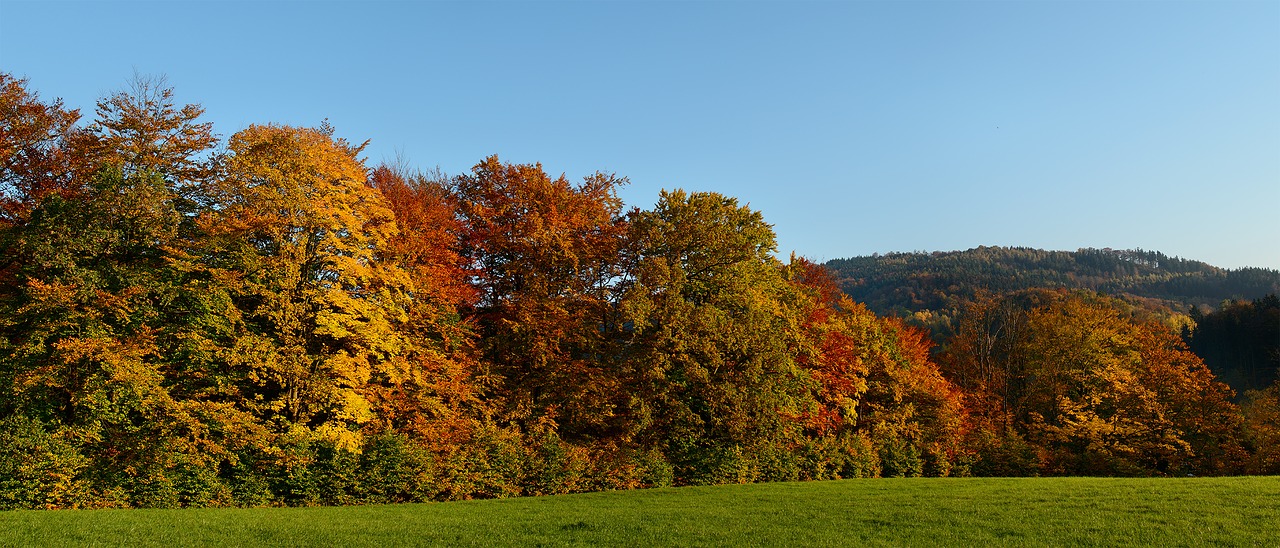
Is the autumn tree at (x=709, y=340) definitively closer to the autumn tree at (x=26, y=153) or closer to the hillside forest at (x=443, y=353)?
the hillside forest at (x=443, y=353)

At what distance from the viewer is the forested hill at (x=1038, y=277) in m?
117

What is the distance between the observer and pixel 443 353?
101 ft

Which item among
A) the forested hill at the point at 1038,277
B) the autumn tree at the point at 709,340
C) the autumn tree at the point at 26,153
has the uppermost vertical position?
the forested hill at the point at 1038,277

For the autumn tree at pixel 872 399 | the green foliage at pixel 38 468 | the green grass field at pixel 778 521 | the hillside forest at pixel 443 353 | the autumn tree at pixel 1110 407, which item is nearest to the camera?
the green grass field at pixel 778 521

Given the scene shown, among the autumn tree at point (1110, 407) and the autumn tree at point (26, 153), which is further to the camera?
the autumn tree at point (1110, 407)

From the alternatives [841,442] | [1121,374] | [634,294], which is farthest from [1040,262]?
[634,294]

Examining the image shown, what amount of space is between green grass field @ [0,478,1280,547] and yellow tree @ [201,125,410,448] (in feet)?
15.8

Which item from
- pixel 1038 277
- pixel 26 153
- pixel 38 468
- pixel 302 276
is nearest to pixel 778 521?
pixel 302 276

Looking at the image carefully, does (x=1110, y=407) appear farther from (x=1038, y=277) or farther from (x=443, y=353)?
(x=1038, y=277)

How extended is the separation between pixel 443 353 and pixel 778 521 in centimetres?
1715

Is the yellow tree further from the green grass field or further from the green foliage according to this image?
the green foliage

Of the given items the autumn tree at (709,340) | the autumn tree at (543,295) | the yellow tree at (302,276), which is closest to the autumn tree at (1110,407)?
the autumn tree at (709,340)

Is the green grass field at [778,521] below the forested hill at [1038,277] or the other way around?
below

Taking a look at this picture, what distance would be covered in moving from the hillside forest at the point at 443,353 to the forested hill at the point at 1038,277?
166ft
